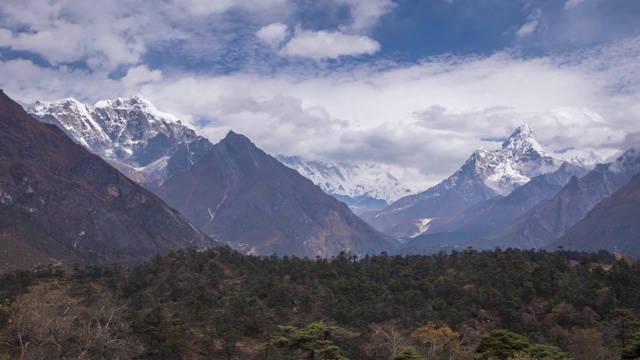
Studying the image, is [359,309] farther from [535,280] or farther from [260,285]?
[535,280]

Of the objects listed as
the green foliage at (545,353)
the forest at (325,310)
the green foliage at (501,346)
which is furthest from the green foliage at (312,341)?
the green foliage at (545,353)

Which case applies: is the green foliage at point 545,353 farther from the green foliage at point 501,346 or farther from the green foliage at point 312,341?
the green foliage at point 312,341

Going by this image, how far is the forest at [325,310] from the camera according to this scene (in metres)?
84.6

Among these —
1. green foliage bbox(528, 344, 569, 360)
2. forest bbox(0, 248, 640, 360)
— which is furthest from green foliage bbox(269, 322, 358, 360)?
green foliage bbox(528, 344, 569, 360)

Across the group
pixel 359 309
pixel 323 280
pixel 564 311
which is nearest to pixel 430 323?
pixel 359 309

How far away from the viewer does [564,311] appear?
11350 cm

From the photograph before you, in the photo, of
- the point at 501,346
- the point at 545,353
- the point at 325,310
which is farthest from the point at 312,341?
the point at 325,310

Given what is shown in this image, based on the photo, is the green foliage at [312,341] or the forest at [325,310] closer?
the green foliage at [312,341]

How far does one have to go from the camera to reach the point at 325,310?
12581 centimetres

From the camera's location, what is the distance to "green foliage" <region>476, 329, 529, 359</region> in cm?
7006

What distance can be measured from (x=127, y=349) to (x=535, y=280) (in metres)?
91.6

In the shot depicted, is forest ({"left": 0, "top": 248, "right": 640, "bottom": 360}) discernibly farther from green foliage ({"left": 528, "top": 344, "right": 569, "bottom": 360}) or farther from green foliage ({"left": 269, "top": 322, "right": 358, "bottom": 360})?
green foliage ({"left": 269, "top": 322, "right": 358, "bottom": 360})

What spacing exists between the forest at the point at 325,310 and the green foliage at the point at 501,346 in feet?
0.61

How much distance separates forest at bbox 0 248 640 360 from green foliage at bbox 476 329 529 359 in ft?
0.61
